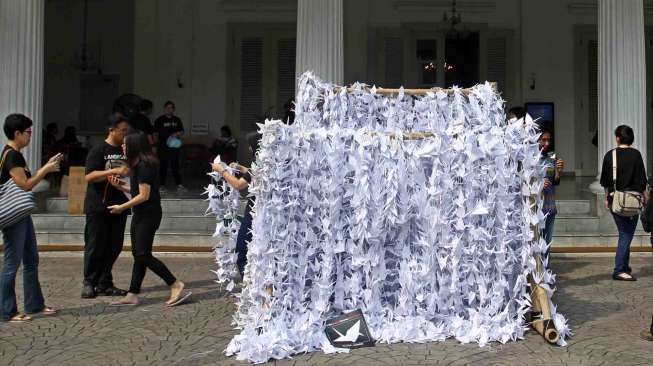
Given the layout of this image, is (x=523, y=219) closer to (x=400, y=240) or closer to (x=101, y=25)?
(x=400, y=240)

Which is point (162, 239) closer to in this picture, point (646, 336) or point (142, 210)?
point (142, 210)

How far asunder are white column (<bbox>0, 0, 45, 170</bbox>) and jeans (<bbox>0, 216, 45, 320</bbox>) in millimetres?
4154

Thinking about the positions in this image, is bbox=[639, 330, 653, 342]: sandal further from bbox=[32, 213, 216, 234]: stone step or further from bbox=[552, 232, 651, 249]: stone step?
bbox=[32, 213, 216, 234]: stone step

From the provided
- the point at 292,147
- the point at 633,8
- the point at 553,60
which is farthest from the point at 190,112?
the point at 292,147

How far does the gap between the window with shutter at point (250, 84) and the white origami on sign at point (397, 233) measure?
10.6m

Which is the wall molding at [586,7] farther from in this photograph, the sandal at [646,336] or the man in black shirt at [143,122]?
the sandal at [646,336]

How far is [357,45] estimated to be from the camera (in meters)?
15.1

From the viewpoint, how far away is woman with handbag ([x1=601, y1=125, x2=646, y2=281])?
679 cm

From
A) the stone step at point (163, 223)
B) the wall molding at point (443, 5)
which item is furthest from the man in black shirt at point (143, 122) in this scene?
the wall molding at point (443, 5)

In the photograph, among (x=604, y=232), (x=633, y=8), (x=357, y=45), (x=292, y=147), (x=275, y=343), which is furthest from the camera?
(x=357, y=45)

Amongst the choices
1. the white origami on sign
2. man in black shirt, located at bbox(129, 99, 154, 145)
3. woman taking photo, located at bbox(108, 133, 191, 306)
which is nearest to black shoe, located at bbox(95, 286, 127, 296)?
woman taking photo, located at bbox(108, 133, 191, 306)

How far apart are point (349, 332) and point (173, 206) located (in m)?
5.62

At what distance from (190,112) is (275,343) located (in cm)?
1163

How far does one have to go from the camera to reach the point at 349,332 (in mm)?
4676
